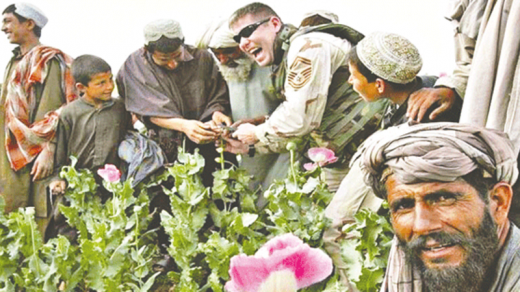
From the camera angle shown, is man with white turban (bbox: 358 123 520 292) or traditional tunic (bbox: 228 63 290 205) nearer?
man with white turban (bbox: 358 123 520 292)

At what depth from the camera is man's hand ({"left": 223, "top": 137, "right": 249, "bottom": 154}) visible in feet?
14.7

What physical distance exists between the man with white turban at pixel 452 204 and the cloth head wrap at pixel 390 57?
1.12 meters

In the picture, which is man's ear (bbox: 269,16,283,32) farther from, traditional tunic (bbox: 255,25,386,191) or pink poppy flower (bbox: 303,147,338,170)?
pink poppy flower (bbox: 303,147,338,170)

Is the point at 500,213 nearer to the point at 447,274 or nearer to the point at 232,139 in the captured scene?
the point at 447,274

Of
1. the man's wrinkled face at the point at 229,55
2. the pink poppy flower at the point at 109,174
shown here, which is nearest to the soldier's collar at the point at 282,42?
the man's wrinkled face at the point at 229,55

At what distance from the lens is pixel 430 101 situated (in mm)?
2965

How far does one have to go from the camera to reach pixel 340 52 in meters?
3.96

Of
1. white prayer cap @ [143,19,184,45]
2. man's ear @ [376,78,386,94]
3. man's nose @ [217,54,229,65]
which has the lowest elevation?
man's nose @ [217,54,229,65]

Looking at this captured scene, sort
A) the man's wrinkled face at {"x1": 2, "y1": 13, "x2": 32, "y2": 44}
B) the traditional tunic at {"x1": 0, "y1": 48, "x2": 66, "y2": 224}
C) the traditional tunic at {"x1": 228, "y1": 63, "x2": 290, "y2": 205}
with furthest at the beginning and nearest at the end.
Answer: the man's wrinkled face at {"x1": 2, "y1": 13, "x2": 32, "y2": 44}
the traditional tunic at {"x1": 0, "y1": 48, "x2": 66, "y2": 224}
the traditional tunic at {"x1": 228, "y1": 63, "x2": 290, "y2": 205}

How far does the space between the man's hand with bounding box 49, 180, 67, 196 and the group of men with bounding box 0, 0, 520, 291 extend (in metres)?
0.12

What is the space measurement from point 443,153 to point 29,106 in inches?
150

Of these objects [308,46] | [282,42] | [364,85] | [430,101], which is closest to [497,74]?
[430,101]

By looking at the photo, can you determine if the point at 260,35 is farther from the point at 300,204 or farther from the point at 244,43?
the point at 300,204

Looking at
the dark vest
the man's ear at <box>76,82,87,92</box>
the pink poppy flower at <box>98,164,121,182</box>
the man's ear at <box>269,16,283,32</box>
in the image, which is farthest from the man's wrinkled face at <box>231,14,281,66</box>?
the man's ear at <box>76,82,87,92</box>
